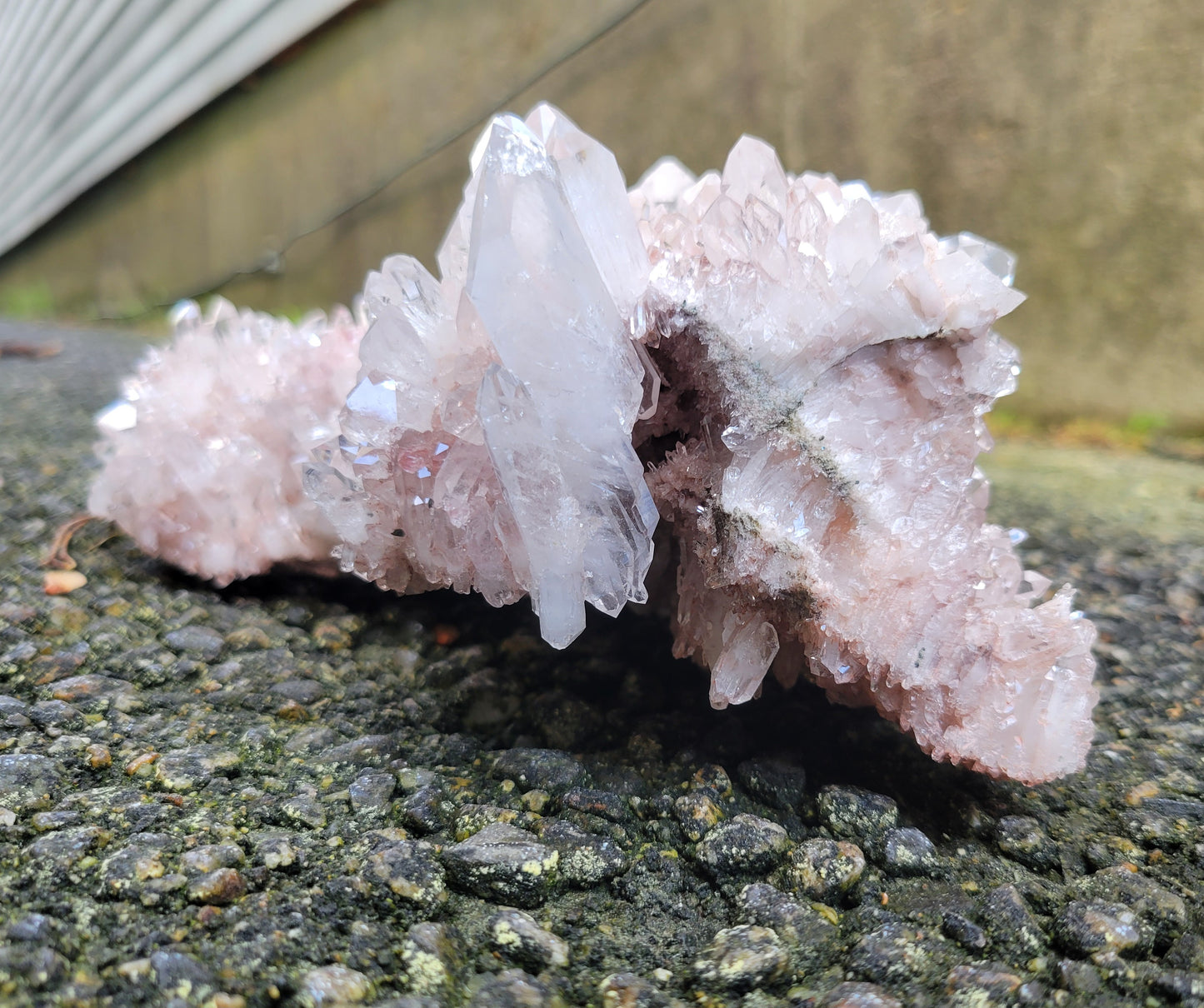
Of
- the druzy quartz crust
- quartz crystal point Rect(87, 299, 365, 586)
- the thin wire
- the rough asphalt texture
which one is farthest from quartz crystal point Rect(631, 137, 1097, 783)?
the thin wire

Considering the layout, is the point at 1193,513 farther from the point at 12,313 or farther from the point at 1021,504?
the point at 12,313

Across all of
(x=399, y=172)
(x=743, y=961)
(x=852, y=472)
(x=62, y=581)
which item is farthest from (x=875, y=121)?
(x=743, y=961)

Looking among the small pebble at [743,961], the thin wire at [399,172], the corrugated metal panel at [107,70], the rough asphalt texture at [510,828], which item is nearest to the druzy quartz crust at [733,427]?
the rough asphalt texture at [510,828]

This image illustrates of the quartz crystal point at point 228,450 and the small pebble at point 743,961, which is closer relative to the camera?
the small pebble at point 743,961

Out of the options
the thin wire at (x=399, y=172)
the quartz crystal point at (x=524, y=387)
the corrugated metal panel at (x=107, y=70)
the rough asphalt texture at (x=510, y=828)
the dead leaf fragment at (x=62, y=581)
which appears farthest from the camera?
the corrugated metal panel at (x=107, y=70)

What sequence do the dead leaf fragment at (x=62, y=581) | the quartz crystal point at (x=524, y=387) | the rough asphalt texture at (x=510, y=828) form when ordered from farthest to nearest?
the dead leaf fragment at (x=62, y=581) < the quartz crystal point at (x=524, y=387) < the rough asphalt texture at (x=510, y=828)

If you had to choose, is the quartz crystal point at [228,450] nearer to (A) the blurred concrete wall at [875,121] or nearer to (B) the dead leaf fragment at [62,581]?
(B) the dead leaf fragment at [62,581]

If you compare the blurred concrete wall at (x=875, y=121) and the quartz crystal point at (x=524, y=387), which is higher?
the blurred concrete wall at (x=875, y=121)
